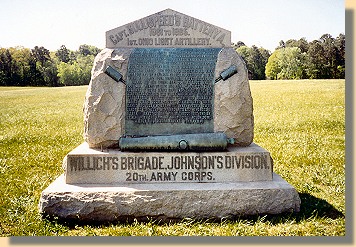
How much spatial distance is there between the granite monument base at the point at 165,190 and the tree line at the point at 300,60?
6.67 m

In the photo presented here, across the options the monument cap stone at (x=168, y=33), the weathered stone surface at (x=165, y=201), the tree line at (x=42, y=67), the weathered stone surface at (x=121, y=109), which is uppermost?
→ the tree line at (x=42, y=67)

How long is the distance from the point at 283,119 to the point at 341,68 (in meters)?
2.55

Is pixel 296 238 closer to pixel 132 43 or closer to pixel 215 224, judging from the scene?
pixel 215 224

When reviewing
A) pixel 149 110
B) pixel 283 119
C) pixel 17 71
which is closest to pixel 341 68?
pixel 283 119

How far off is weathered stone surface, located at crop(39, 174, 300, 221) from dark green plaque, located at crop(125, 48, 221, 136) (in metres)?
0.98

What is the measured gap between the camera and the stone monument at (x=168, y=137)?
15.4ft

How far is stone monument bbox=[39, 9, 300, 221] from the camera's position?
470cm

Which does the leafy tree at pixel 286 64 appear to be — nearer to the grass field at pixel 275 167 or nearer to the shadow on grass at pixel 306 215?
the grass field at pixel 275 167

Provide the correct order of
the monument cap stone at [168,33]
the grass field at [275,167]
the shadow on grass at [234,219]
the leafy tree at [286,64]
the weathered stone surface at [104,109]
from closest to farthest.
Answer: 1. the grass field at [275,167]
2. the shadow on grass at [234,219]
3. the weathered stone surface at [104,109]
4. the monument cap stone at [168,33]
5. the leafy tree at [286,64]

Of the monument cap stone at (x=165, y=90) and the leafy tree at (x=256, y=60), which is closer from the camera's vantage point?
the monument cap stone at (x=165, y=90)

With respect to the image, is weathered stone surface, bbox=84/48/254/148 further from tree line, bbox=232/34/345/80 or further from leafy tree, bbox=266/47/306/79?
leafy tree, bbox=266/47/306/79

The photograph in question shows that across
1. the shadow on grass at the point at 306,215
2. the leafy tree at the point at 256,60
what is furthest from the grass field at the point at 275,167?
the leafy tree at the point at 256,60

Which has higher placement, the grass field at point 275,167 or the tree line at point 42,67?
the tree line at point 42,67

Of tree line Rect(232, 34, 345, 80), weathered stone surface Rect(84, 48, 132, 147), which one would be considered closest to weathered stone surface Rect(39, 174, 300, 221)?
weathered stone surface Rect(84, 48, 132, 147)
